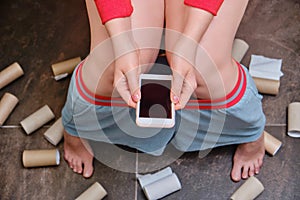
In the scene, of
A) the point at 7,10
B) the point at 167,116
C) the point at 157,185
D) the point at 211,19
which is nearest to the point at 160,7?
the point at 211,19

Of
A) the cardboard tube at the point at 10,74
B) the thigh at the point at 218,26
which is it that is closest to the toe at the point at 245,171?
the thigh at the point at 218,26

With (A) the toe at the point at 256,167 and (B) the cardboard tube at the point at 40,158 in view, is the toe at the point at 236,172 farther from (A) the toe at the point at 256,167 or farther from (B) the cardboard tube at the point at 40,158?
(B) the cardboard tube at the point at 40,158

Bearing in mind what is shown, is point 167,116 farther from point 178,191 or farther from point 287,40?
point 287,40

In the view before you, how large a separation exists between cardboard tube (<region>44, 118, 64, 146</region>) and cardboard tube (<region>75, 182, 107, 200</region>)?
0.50ft

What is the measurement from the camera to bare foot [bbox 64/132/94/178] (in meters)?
1.16

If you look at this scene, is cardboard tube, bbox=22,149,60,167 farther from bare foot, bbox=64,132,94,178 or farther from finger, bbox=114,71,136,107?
finger, bbox=114,71,136,107

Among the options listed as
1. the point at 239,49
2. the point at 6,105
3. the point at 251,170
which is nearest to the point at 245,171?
the point at 251,170

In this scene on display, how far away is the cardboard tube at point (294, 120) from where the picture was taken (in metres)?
1.20

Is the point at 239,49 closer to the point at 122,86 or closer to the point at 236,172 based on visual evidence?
the point at 236,172

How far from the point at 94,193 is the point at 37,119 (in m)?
0.24

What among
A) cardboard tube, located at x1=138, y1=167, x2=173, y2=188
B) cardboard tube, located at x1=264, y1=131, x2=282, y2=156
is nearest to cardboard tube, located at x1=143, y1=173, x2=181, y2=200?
cardboard tube, located at x1=138, y1=167, x2=173, y2=188

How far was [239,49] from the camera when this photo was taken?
1303 mm

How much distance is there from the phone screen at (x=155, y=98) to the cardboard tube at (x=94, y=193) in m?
0.31

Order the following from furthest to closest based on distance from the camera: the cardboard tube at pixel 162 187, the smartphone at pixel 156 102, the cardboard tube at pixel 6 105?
Result: the cardboard tube at pixel 6 105
the cardboard tube at pixel 162 187
the smartphone at pixel 156 102
